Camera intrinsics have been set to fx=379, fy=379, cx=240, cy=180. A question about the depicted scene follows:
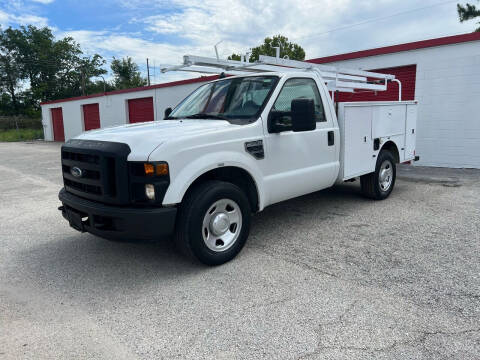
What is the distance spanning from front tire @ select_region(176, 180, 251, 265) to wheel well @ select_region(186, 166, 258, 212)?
0.21 metres

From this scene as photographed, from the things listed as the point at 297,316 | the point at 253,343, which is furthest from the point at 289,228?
the point at 253,343

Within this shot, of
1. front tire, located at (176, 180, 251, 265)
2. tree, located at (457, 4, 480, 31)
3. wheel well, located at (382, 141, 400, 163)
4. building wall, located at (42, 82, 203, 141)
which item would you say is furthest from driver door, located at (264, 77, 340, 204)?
tree, located at (457, 4, 480, 31)

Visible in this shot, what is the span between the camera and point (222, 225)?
3918mm

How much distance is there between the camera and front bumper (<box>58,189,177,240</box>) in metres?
3.35

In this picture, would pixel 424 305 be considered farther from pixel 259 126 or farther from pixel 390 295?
pixel 259 126

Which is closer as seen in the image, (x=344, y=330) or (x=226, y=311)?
(x=344, y=330)

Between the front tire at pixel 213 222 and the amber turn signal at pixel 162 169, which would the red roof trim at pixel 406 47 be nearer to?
the front tire at pixel 213 222

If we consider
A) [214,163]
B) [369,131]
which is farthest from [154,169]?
[369,131]

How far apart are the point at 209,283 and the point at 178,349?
1.00 meters

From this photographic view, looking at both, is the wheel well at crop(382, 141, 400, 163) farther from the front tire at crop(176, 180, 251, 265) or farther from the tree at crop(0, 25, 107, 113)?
the tree at crop(0, 25, 107, 113)

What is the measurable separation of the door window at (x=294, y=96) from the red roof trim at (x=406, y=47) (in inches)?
269

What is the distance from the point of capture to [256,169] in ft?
13.7

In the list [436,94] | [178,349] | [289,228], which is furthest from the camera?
[436,94]

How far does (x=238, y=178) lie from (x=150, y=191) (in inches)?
46.8
